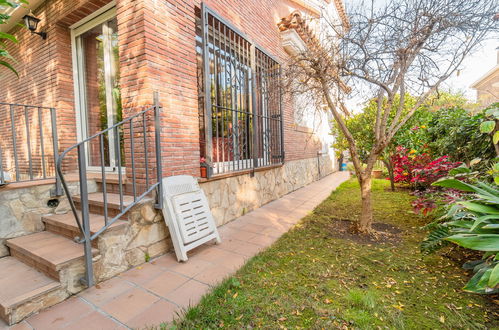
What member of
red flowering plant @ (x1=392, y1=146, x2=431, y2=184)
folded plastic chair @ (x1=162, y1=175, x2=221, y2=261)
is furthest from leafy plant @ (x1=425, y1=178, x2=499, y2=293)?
red flowering plant @ (x1=392, y1=146, x2=431, y2=184)

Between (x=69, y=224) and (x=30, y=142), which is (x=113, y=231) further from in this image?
(x=30, y=142)

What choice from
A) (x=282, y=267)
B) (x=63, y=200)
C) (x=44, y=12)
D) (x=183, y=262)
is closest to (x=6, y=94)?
(x=44, y=12)

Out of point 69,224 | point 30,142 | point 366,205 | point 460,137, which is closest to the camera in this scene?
point 69,224

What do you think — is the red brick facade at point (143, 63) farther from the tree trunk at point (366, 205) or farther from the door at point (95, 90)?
the tree trunk at point (366, 205)

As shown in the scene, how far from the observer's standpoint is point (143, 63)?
8.33 ft

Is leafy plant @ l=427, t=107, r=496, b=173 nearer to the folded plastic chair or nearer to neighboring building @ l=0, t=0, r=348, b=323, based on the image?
neighboring building @ l=0, t=0, r=348, b=323

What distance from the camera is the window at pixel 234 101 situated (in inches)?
133

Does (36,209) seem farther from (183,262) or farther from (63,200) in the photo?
(183,262)

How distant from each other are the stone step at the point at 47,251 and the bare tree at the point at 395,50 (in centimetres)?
294

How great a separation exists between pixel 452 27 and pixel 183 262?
3.81 metres

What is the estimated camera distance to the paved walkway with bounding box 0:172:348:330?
5.26ft

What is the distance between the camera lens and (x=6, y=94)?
15.8 feet

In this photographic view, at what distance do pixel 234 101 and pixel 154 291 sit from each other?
3.12 metres

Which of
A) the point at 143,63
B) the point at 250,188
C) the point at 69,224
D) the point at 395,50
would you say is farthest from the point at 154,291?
the point at 395,50
